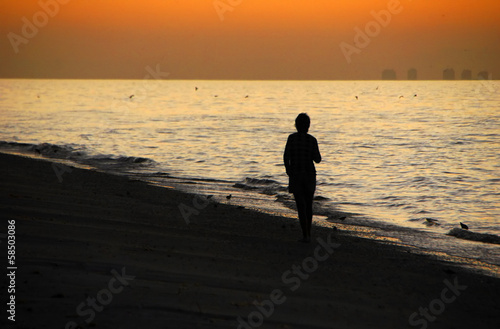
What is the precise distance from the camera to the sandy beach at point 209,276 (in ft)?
16.3

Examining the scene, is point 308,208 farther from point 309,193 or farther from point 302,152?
point 302,152

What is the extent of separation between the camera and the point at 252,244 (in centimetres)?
839

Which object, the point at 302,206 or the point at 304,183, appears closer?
the point at 304,183

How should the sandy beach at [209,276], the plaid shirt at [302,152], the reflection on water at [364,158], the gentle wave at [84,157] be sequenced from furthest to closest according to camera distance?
the gentle wave at [84,157] → the reflection on water at [364,158] → the plaid shirt at [302,152] → the sandy beach at [209,276]

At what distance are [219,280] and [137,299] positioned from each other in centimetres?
123

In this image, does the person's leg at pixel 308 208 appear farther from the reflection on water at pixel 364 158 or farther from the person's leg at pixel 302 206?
the reflection on water at pixel 364 158

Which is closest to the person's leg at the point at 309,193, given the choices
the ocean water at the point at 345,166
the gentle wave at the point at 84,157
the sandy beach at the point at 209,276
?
the sandy beach at the point at 209,276

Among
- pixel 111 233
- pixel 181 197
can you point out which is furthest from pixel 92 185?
pixel 111 233

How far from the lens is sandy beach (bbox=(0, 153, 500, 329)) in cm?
496

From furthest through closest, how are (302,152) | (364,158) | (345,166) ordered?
1. (364,158)
2. (345,166)
3. (302,152)

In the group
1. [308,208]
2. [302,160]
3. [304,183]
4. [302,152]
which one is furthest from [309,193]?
[302,152]

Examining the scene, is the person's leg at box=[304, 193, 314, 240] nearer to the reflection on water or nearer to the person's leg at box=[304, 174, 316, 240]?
the person's leg at box=[304, 174, 316, 240]

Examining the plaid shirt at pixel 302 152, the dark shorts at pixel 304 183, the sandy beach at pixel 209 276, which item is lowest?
the sandy beach at pixel 209 276

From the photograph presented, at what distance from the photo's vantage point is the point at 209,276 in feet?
20.4
